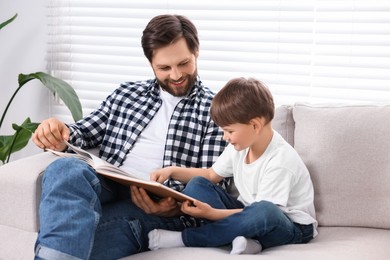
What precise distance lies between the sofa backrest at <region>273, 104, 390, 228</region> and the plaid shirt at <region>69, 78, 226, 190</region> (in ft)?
1.12

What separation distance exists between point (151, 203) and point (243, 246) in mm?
314

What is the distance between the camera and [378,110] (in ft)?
7.41

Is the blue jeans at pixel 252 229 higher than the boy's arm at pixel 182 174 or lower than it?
lower

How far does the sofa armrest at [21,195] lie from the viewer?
215 cm

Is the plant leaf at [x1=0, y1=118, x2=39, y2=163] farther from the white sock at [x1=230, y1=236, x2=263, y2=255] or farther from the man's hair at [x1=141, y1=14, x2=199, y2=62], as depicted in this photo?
the white sock at [x1=230, y1=236, x2=263, y2=255]

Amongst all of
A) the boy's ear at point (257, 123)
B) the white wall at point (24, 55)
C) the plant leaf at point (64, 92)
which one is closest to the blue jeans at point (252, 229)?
the boy's ear at point (257, 123)

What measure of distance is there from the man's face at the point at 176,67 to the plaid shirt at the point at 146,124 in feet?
0.17

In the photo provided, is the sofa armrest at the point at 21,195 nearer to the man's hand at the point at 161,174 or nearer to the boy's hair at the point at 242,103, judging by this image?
the man's hand at the point at 161,174

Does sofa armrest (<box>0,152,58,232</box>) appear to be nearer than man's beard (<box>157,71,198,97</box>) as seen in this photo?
Yes

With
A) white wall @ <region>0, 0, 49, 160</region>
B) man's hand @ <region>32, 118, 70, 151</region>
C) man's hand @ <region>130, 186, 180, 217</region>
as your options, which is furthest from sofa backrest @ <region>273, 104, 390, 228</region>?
white wall @ <region>0, 0, 49, 160</region>

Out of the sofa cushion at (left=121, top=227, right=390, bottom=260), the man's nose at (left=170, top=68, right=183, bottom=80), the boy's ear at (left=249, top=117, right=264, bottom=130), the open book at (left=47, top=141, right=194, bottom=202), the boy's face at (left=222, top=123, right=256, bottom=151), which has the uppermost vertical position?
the man's nose at (left=170, top=68, right=183, bottom=80)

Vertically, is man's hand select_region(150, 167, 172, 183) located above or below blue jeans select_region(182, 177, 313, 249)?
above

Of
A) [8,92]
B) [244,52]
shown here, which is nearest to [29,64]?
[8,92]

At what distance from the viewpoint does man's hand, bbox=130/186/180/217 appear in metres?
2.04
